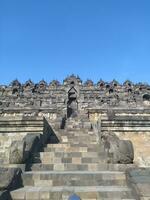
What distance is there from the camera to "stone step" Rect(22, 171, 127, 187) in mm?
6664

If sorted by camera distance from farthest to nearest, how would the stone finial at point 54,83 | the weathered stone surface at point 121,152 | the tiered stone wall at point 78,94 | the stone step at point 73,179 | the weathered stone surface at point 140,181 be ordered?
the stone finial at point 54,83, the tiered stone wall at point 78,94, the weathered stone surface at point 121,152, the stone step at point 73,179, the weathered stone surface at point 140,181

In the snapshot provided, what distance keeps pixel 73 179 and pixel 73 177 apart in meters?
0.06

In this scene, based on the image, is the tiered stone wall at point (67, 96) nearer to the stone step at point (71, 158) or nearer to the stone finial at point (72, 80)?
the stone finial at point (72, 80)

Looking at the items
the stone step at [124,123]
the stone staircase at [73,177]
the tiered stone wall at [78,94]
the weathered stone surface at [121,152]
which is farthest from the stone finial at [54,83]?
the weathered stone surface at [121,152]

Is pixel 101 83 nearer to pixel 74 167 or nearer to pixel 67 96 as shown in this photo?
pixel 67 96

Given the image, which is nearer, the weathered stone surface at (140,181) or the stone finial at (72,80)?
the weathered stone surface at (140,181)

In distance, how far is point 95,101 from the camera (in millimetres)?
30078

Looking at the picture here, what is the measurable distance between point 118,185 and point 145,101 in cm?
2760

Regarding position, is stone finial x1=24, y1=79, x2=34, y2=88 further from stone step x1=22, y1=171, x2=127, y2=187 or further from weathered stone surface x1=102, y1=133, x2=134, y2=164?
stone step x1=22, y1=171, x2=127, y2=187

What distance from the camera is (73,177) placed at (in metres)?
6.81

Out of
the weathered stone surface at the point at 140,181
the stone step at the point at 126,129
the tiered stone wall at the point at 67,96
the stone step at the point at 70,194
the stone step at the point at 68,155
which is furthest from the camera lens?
the tiered stone wall at the point at 67,96

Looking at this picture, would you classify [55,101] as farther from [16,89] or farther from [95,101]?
[16,89]

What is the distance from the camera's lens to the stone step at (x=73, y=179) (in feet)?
21.9

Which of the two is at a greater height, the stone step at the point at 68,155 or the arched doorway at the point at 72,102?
the arched doorway at the point at 72,102
